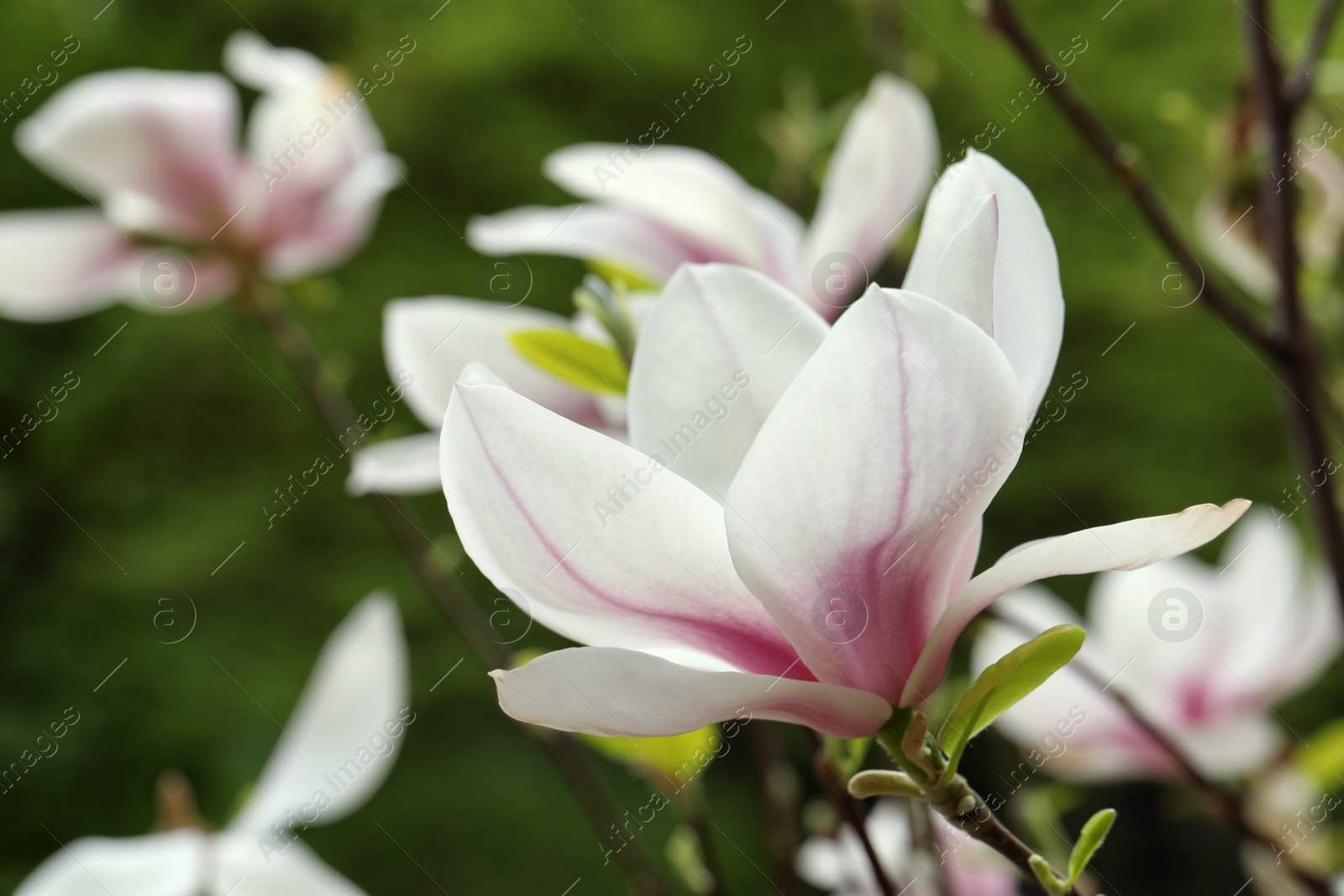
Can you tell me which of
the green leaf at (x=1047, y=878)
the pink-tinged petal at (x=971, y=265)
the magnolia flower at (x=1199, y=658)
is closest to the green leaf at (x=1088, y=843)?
the green leaf at (x=1047, y=878)

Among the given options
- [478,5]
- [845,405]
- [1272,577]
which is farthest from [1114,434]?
[845,405]

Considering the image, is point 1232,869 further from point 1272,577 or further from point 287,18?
point 287,18

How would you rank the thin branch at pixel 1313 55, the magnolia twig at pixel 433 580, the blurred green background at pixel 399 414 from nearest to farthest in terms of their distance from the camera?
the thin branch at pixel 1313 55 → the magnolia twig at pixel 433 580 → the blurred green background at pixel 399 414

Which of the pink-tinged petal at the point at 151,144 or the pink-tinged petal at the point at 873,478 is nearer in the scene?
the pink-tinged petal at the point at 873,478

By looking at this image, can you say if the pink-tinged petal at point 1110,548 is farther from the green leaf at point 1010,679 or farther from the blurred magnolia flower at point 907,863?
the blurred magnolia flower at point 907,863

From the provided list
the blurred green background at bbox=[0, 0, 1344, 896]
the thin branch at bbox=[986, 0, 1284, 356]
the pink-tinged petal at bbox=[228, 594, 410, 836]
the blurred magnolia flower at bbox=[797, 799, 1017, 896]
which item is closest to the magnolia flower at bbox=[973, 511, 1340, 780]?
the blurred magnolia flower at bbox=[797, 799, 1017, 896]

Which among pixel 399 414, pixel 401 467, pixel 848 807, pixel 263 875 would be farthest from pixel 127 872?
pixel 399 414

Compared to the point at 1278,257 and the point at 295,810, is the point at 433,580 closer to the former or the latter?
the point at 295,810
